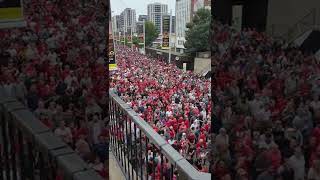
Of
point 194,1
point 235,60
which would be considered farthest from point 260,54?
point 194,1

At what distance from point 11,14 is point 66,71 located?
553 millimetres

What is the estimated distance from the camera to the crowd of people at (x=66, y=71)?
271cm

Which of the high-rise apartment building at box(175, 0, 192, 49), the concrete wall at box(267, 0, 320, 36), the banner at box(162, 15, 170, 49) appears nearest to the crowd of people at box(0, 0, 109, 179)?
the concrete wall at box(267, 0, 320, 36)

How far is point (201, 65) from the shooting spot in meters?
21.0

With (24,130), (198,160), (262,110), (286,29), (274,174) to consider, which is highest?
(286,29)

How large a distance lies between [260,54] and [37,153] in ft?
4.96

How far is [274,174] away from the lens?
7.58 ft

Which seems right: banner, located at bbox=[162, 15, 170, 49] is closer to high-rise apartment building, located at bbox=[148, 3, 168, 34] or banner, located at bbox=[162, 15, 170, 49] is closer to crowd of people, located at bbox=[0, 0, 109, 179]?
crowd of people, located at bbox=[0, 0, 109, 179]

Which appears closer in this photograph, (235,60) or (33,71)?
(235,60)

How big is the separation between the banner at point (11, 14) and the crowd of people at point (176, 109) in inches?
138

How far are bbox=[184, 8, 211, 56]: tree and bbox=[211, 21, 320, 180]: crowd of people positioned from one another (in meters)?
Result: 18.4

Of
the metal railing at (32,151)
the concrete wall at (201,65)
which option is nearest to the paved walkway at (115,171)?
the metal railing at (32,151)

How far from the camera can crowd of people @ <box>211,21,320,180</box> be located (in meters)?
2.10

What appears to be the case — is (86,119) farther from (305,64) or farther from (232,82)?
(305,64)
